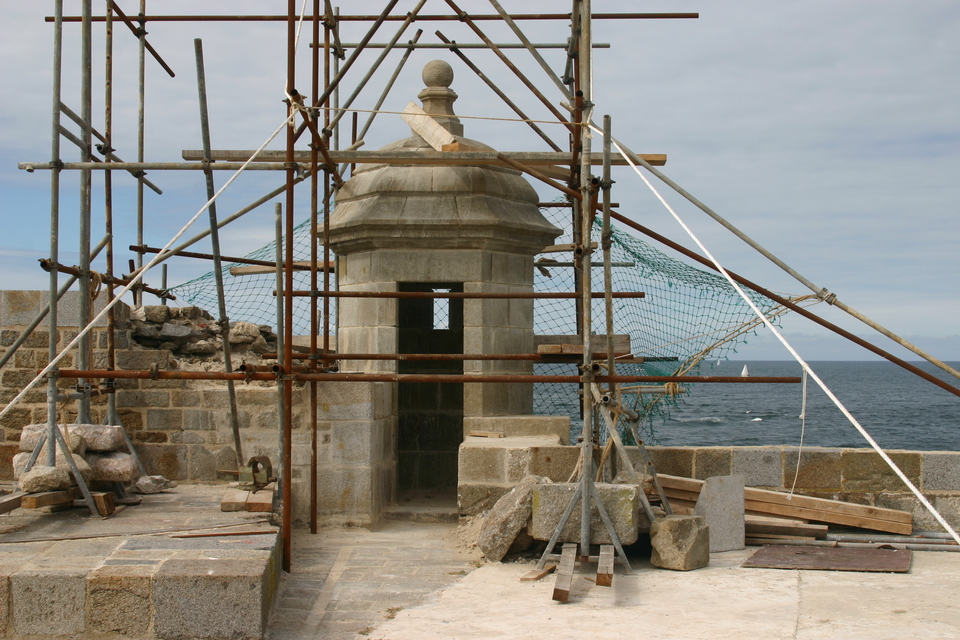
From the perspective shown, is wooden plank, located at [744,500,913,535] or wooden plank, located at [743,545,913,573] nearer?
wooden plank, located at [743,545,913,573]

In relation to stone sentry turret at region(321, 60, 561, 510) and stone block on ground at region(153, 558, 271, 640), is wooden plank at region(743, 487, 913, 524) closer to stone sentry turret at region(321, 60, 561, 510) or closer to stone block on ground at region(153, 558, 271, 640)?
stone sentry turret at region(321, 60, 561, 510)

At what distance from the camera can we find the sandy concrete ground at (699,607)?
546cm

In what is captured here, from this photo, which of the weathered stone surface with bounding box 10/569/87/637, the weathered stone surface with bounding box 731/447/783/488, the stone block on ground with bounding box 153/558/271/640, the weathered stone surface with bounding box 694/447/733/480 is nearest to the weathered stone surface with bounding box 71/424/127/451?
the weathered stone surface with bounding box 10/569/87/637

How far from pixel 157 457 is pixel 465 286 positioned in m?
3.07

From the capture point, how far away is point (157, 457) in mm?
8484

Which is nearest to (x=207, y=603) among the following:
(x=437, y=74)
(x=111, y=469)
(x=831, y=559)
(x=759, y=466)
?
(x=111, y=469)

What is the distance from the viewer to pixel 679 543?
6.73 metres

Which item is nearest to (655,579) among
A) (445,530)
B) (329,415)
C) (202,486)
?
(445,530)

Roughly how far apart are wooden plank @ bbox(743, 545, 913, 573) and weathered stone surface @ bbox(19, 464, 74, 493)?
4784 millimetres

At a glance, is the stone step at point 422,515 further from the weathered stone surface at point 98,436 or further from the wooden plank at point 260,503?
the weathered stone surface at point 98,436

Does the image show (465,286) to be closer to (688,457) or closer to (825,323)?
(688,457)

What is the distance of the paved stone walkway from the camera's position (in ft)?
19.2

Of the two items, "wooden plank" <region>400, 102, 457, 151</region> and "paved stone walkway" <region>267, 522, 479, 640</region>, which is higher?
A: "wooden plank" <region>400, 102, 457, 151</region>

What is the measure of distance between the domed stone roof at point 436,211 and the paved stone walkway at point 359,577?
2570 millimetres
